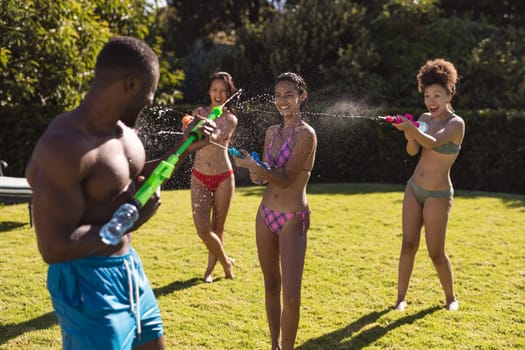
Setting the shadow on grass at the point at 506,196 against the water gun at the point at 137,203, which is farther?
the shadow on grass at the point at 506,196

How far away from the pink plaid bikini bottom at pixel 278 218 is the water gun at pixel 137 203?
1.37 metres

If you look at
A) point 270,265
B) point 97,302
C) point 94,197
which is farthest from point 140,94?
point 270,265

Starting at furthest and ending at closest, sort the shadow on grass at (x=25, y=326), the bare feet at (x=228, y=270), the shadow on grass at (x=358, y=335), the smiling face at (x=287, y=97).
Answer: the bare feet at (x=228, y=270) < the shadow on grass at (x=25, y=326) < the shadow on grass at (x=358, y=335) < the smiling face at (x=287, y=97)

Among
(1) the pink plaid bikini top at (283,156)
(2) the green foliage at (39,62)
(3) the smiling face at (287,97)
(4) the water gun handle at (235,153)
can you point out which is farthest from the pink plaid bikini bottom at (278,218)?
(2) the green foliage at (39,62)

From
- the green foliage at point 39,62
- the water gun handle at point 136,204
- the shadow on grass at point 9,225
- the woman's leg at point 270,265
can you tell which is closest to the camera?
the water gun handle at point 136,204

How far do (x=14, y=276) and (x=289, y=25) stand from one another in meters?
11.1

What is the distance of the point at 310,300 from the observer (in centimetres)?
548

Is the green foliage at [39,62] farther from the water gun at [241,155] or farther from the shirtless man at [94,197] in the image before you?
the shirtless man at [94,197]

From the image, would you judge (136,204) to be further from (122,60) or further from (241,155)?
(241,155)

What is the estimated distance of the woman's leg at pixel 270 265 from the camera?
3.93m

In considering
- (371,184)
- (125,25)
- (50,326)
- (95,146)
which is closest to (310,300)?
(50,326)

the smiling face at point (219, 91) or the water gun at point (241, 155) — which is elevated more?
the smiling face at point (219, 91)

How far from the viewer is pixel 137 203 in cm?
224

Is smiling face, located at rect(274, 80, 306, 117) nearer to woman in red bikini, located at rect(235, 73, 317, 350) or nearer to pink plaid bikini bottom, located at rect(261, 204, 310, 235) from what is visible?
woman in red bikini, located at rect(235, 73, 317, 350)
